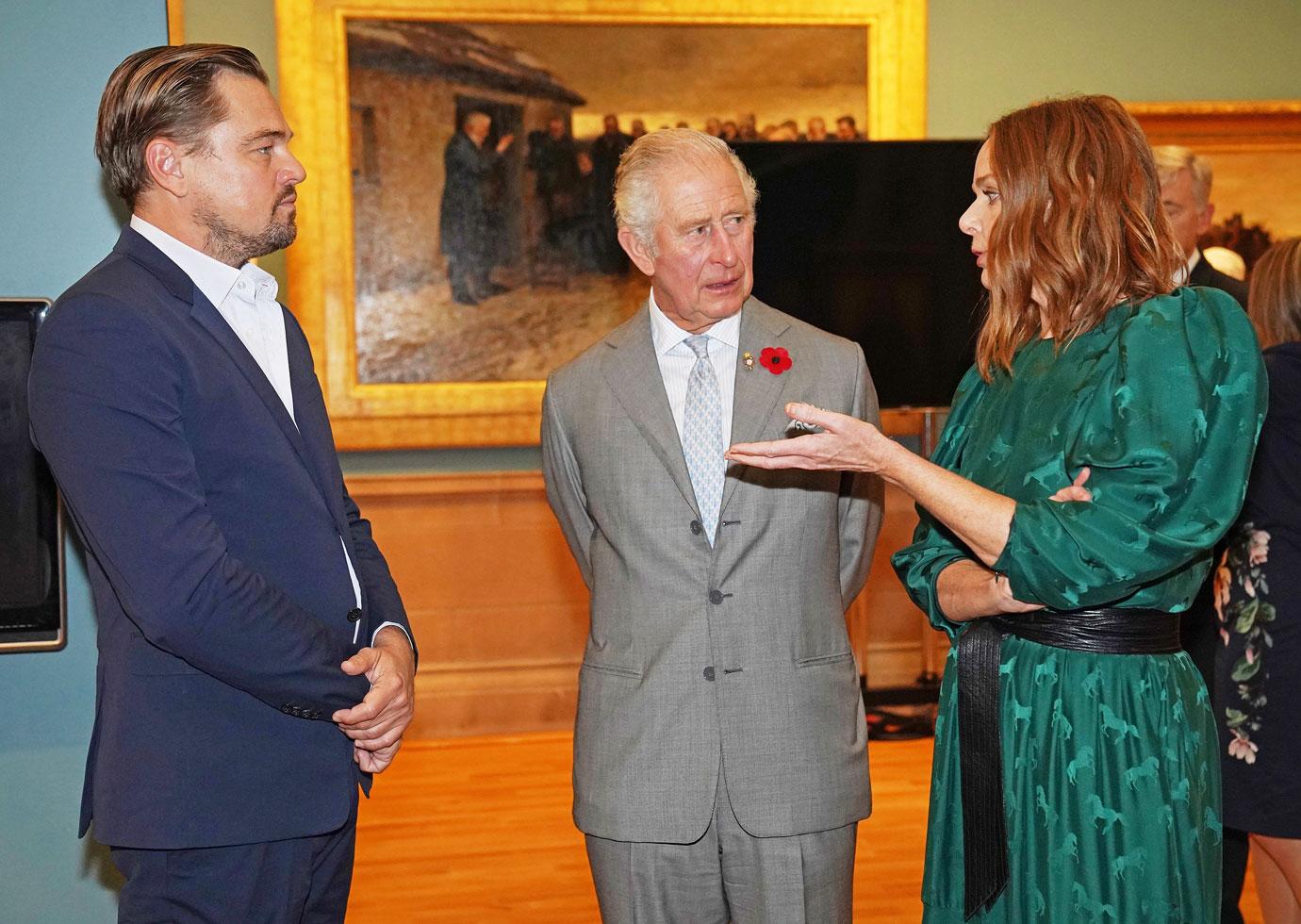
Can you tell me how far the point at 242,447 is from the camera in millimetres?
2016

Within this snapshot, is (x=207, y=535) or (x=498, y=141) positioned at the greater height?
(x=498, y=141)

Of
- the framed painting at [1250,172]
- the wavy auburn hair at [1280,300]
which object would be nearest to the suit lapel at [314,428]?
the wavy auburn hair at [1280,300]

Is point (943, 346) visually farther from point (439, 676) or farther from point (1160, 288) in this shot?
point (1160, 288)

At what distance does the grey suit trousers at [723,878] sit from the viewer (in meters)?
2.36

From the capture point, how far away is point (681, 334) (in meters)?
2.57

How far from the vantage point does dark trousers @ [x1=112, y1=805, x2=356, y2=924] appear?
1.96 metres

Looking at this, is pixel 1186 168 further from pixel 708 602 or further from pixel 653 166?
pixel 708 602

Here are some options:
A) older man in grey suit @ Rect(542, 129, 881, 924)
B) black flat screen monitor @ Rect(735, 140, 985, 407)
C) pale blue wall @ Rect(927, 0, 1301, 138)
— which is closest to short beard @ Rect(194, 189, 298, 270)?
older man in grey suit @ Rect(542, 129, 881, 924)

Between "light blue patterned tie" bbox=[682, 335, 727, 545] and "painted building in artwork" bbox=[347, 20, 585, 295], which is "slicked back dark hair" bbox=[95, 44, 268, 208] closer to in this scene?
"light blue patterned tie" bbox=[682, 335, 727, 545]

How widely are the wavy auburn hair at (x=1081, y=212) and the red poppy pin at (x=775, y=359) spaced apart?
533mm

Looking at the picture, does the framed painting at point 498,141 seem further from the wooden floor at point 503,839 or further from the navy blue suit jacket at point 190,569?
the navy blue suit jacket at point 190,569

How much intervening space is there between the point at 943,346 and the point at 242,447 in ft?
12.3

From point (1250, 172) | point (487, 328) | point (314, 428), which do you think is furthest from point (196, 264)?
point (1250, 172)

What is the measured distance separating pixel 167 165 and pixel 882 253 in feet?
11.7
